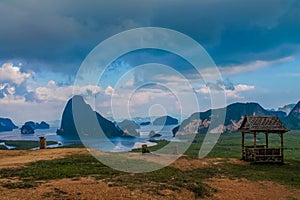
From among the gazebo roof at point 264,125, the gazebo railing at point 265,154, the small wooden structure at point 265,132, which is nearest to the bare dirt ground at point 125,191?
the gazebo railing at point 265,154

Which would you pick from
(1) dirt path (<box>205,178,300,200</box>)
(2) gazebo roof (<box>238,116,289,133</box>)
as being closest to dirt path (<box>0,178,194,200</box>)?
(1) dirt path (<box>205,178,300,200</box>)

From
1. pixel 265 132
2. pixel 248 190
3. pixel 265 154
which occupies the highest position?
pixel 265 132

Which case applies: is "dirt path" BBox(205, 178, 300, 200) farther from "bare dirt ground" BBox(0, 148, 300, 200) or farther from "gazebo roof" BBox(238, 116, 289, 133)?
"gazebo roof" BBox(238, 116, 289, 133)

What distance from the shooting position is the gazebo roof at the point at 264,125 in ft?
96.6

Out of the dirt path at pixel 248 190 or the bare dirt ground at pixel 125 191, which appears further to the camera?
the dirt path at pixel 248 190

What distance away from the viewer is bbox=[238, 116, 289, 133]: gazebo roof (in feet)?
96.6

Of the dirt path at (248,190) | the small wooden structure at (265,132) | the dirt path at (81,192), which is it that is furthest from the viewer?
the small wooden structure at (265,132)

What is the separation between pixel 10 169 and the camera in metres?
18.7

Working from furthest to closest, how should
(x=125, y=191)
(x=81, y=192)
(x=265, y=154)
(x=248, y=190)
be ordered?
(x=265, y=154) < (x=248, y=190) < (x=125, y=191) < (x=81, y=192)

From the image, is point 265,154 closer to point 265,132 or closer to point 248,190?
point 265,132

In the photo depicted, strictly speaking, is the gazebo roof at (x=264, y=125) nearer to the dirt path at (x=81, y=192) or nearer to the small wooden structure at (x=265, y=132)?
the small wooden structure at (x=265, y=132)

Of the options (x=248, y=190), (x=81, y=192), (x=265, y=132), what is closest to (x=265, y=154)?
(x=265, y=132)

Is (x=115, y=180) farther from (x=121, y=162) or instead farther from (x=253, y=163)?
(x=253, y=163)

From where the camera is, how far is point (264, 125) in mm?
29859
